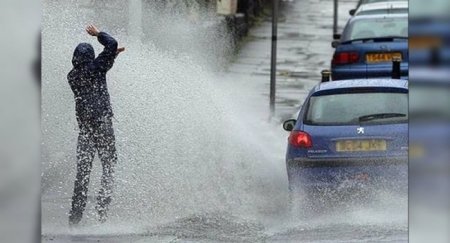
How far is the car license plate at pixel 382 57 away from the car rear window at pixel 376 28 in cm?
86

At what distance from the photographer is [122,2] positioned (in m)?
6.76

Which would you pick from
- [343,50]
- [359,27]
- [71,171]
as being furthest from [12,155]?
[359,27]

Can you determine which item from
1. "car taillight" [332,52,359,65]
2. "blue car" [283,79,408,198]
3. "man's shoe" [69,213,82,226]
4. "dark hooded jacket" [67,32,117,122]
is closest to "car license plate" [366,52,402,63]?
"car taillight" [332,52,359,65]

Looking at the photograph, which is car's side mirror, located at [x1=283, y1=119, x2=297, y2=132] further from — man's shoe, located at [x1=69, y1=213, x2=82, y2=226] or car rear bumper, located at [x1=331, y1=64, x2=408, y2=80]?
man's shoe, located at [x1=69, y1=213, x2=82, y2=226]

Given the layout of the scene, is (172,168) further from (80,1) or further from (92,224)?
(80,1)

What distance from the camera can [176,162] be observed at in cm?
651

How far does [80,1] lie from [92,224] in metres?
1.37

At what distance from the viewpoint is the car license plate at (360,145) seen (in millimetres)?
6477

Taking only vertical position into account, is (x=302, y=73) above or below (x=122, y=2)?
below

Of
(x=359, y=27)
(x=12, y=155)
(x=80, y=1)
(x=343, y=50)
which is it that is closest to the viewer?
(x=12, y=155)

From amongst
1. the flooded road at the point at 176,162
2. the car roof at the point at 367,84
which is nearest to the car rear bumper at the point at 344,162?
the flooded road at the point at 176,162

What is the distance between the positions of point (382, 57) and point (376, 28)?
2.78 m

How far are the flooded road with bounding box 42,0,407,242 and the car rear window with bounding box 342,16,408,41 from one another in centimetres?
266

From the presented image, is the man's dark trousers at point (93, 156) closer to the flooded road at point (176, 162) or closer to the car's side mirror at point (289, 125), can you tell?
the flooded road at point (176, 162)
